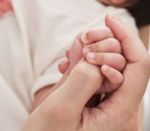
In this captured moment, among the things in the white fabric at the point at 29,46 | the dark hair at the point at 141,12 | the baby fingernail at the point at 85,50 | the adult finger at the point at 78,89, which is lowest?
the dark hair at the point at 141,12

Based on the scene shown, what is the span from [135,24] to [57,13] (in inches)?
9.0

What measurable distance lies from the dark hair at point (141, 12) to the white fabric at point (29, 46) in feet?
0.47

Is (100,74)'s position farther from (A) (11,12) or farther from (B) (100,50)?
(A) (11,12)

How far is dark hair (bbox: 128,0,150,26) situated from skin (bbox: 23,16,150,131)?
0.40 m

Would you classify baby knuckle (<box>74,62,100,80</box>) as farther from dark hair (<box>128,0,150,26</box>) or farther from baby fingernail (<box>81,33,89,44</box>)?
dark hair (<box>128,0,150,26</box>)

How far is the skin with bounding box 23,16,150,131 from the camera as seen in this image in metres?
0.63

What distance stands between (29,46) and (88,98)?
34 cm

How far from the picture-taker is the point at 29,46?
937 millimetres

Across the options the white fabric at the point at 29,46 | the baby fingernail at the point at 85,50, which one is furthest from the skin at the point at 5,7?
the baby fingernail at the point at 85,50

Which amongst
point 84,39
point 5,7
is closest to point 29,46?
point 5,7

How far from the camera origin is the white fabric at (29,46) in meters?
0.88

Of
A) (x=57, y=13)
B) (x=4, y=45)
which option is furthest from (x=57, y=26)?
(x=4, y=45)

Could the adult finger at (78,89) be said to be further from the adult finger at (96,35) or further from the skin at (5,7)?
the skin at (5,7)

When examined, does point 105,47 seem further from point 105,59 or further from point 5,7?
point 5,7
